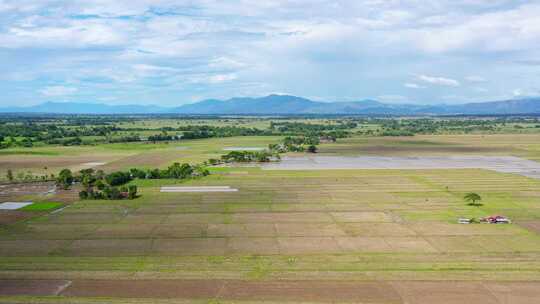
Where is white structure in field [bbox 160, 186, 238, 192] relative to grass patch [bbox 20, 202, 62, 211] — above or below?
above

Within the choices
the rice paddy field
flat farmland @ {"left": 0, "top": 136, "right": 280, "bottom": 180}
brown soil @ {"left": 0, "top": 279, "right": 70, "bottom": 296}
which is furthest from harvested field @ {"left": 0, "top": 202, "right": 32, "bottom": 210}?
brown soil @ {"left": 0, "top": 279, "right": 70, "bottom": 296}

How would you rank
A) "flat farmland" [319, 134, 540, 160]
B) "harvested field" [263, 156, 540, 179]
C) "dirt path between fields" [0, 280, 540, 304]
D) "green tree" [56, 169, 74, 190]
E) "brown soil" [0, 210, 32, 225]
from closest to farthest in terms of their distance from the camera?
"dirt path between fields" [0, 280, 540, 304]
"brown soil" [0, 210, 32, 225]
"green tree" [56, 169, 74, 190]
"harvested field" [263, 156, 540, 179]
"flat farmland" [319, 134, 540, 160]

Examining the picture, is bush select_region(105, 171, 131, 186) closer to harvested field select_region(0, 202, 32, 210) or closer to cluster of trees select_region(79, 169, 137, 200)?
cluster of trees select_region(79, 169, 137, 200)

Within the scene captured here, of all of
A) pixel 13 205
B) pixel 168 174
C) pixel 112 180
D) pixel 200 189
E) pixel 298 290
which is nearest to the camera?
pixel 298 290

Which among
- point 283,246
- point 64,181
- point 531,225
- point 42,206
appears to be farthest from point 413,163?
point 42,206

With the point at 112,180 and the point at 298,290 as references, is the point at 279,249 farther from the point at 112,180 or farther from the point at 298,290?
the point at 112,180

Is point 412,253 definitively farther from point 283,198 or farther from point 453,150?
point 453,150

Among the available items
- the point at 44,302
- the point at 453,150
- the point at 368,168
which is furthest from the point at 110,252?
the point at 453,150
